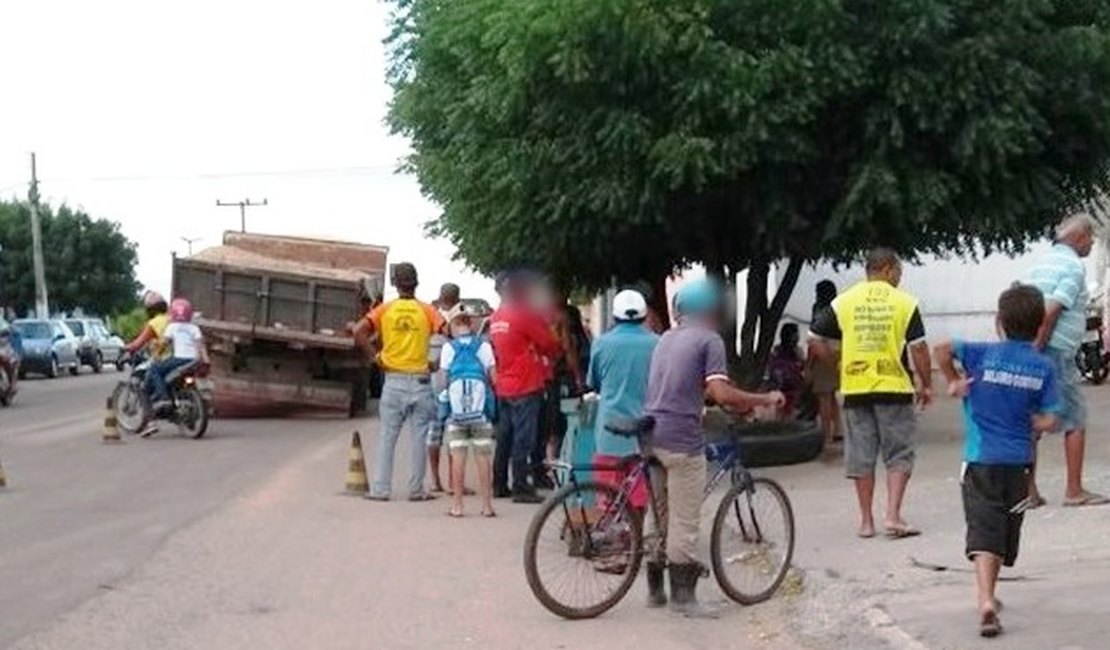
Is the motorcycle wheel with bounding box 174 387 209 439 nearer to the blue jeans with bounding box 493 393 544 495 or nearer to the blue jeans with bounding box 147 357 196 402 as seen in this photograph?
the blue jeans with bounding box 147 357 196 402

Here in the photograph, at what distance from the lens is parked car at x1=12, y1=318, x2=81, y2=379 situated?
153 feet

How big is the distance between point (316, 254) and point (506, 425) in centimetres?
1544

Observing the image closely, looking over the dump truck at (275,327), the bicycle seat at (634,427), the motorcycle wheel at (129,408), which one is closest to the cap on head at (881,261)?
the bicycle seat at (634,427)

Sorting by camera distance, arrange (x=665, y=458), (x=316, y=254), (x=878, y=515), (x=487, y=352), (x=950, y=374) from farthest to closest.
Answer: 1. (x=316, y=254)
2. (x=487, y=352)
3. (x=878, y=515)
4. (x=665, y=458)
5. (x=950, y=374)

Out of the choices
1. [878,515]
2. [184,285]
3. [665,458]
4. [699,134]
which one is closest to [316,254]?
[184,285]

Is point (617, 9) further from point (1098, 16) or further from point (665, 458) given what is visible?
point (665, 458)

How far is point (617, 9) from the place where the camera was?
48.6 feet

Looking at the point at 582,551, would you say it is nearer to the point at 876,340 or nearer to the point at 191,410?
the point at 876,340

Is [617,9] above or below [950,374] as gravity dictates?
above

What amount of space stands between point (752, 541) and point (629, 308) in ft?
5.04

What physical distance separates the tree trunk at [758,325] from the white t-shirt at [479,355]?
532 centimetres

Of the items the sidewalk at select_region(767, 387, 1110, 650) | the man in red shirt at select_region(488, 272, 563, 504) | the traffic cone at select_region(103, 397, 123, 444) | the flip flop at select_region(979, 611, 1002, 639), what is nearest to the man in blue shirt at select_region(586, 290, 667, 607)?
the sidewalk at select_region(767, 387, 1110, 650)

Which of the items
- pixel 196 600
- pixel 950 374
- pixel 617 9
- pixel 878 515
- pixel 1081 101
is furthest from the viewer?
pixel 1081 101

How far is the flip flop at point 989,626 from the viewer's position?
25.4ft
